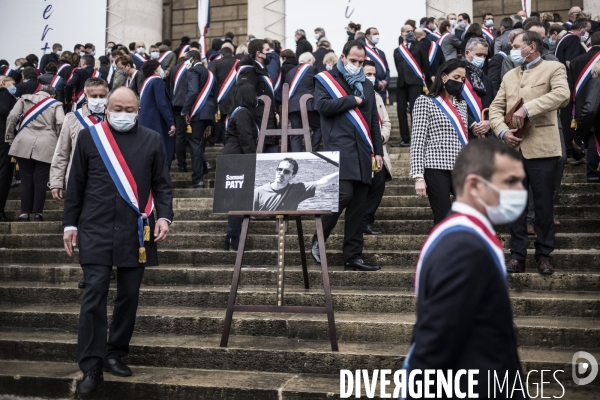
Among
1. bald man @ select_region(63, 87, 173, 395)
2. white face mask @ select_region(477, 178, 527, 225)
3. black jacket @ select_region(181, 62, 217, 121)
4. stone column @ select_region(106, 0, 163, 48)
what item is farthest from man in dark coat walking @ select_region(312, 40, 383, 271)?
stone column @ select_region(106, 0, 163, 48)

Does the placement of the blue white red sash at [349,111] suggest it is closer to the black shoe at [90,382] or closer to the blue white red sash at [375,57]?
the black shoe at [90,382]

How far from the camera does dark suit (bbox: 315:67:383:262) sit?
6480 mm

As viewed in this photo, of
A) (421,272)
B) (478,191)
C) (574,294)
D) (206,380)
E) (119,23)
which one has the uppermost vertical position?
(119,23)

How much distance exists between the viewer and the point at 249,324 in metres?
5.73

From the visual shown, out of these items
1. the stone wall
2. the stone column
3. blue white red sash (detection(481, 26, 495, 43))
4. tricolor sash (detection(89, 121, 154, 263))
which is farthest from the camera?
the stone wall

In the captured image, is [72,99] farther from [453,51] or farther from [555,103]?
[555,103]

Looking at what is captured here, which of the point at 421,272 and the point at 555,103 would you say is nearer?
the point at 421,272

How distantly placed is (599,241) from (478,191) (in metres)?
4.78

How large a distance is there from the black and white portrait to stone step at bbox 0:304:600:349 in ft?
3.04

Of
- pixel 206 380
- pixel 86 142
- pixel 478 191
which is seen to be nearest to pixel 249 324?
pixel 206 380

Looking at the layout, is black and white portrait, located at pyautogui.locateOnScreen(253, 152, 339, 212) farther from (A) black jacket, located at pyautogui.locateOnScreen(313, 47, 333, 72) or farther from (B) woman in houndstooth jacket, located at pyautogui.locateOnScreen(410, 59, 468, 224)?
(A) black jacket, located at pyautogui.locateOnScreen(313, 47, 333, 72)

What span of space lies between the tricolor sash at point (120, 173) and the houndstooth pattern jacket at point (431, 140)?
2.35m

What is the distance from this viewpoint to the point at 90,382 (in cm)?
477

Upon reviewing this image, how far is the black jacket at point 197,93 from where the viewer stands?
1041 cm
